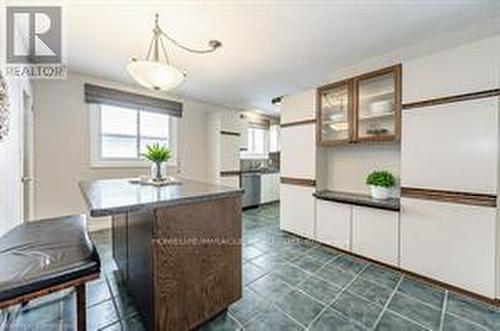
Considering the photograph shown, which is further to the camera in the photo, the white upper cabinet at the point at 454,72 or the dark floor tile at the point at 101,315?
the white upper cabinet at the point at 454,72

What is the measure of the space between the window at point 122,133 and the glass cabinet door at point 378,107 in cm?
351

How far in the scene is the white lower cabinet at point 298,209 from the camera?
336cm

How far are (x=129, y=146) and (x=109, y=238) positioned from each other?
1583 mm

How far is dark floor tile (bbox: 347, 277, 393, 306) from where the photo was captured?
2010 millimetres

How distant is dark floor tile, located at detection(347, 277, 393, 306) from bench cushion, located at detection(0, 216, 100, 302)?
6.67ft

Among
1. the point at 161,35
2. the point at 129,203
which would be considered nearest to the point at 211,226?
the point at 129,203

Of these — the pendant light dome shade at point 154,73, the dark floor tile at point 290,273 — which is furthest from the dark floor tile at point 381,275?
the pendant light dome shade at point 154,73

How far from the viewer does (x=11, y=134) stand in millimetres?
2156

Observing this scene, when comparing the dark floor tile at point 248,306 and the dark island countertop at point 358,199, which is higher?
the dark island countertop at point 358,199

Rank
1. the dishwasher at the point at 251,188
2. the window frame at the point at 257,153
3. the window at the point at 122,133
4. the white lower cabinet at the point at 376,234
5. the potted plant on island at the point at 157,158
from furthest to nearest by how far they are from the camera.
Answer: the window frame at the point at 257,153
the dishwasher at the point at 251,188
the window at the point at 122,133
the white lower cabinet at the point at 376,234
the potted plant on island at the point at 157,158

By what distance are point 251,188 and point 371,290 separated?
3.70m

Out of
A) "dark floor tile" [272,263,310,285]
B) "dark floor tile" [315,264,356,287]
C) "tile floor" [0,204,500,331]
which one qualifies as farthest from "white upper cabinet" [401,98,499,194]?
"dark floor tile" [272,263,310,285]

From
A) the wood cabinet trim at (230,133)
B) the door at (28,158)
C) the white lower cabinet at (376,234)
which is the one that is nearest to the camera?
the white lower cabinet at (376,234)

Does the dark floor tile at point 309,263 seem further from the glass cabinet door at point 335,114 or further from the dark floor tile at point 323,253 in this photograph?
the glass cabinet door at point 335,114
